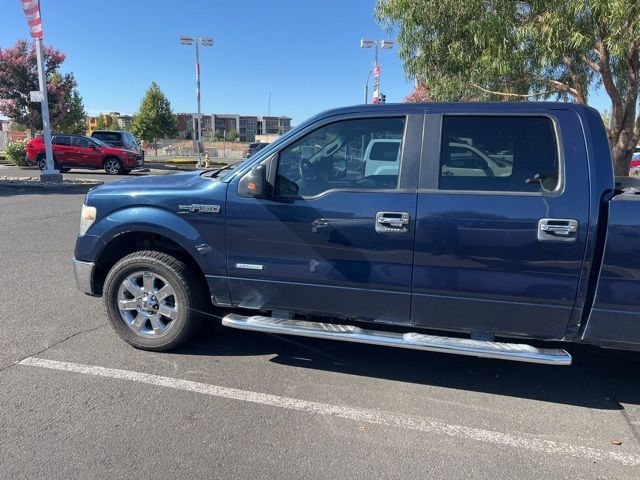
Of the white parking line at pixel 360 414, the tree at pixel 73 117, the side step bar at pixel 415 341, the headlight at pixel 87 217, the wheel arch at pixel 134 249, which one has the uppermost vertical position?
the tree at pixel 73 117

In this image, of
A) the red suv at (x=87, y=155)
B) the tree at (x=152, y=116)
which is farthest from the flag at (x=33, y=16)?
the tree at (x=152, y=116)

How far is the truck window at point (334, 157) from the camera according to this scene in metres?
3.52

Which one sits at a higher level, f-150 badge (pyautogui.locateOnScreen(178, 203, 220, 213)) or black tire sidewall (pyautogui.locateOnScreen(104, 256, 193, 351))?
f-150 badge (pyautogui.locateOnScreen(178, 203, 220, 213))

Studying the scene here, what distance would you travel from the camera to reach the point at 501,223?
3117mm

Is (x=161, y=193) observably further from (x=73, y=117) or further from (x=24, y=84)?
(x=73, y=117)

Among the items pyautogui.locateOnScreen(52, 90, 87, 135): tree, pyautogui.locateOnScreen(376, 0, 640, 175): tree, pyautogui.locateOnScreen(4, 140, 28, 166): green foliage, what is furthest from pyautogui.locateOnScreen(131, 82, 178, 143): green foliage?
pyautogui.locateOnScreen(376, 0, 640, 175): tree

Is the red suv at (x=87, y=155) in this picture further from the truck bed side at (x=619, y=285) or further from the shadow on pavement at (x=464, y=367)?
the truck bed side at (x=619, y=285)

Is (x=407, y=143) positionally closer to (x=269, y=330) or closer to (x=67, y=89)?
(x=269, y=330)

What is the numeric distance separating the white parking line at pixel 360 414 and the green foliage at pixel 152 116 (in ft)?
161

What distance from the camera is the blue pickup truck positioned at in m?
3.08

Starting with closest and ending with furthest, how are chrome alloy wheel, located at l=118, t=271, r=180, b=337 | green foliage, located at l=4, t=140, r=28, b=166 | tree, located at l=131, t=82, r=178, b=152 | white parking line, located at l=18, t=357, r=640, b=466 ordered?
white parking line, located at l=18, t=357, r=640, b=466 → chrome alloy wheel, located at l=118, t=271, r=180, b=337 → green foliage, located at l=4, t=140, r=28, b=166 → tree, located at l=131, t=82, r=178, b=152

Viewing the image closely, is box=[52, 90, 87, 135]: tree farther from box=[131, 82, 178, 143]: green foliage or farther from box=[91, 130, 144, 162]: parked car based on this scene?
box=[131, 82, 178, 143]: green foliage

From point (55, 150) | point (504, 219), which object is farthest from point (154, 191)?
point (55, 150)

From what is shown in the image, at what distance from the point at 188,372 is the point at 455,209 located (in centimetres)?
226
